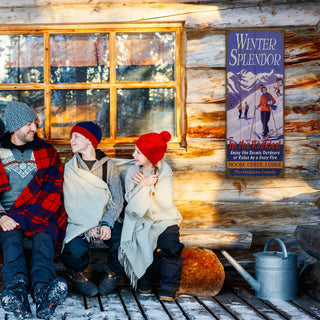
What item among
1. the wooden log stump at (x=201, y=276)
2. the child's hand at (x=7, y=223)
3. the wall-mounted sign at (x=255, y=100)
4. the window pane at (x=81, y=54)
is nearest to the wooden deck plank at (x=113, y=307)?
the wooden log stump at (x=201, y=276)

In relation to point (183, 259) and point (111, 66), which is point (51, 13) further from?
point (183, 259)

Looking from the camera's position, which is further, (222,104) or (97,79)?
(97,79)

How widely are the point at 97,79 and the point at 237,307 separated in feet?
8.12

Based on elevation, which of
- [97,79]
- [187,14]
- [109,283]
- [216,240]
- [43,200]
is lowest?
[109,283]

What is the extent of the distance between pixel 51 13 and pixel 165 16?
1.07 m

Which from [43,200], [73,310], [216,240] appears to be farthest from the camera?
[216,240]

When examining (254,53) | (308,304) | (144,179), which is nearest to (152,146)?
(144,179)

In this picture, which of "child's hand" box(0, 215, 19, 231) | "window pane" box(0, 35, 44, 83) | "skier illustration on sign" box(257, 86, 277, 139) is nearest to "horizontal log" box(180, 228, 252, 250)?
"skier illustration on sign" box(257, 86, 277, 139)

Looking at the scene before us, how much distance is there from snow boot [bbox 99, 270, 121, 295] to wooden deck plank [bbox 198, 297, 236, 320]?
694 mm

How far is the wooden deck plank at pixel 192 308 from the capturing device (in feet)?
10.9

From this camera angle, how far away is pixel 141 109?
15.2 ft

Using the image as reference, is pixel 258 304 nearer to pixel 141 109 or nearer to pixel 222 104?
pixel 222 104

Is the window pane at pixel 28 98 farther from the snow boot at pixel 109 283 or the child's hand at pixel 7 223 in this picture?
the snow boot at pixel 109 283

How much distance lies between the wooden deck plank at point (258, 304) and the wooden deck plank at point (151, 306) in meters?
0.70
